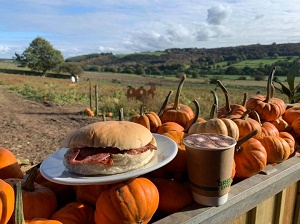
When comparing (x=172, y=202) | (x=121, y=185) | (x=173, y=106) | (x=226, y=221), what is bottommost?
(x=226, y=221)

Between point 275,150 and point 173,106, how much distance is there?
982 mm

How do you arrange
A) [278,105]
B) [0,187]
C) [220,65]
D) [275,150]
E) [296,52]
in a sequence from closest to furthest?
[0,187] < [275,150] < [278,105] < [296,52] < [220,65]

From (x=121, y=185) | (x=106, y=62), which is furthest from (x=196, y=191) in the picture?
(x=106, y=62)

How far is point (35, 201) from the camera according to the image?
1568mm

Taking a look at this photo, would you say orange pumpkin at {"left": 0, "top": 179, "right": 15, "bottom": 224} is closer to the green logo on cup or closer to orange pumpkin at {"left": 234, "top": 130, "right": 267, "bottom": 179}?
the green logo on cup

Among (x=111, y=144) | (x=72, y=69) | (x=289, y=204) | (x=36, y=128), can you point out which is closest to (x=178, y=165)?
(x=111, y=144)

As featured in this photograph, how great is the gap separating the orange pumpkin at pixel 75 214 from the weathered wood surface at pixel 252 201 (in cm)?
38

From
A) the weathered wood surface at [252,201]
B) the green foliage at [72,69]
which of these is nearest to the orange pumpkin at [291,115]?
the weathered wood surface at [252,201]

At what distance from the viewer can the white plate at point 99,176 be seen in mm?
1428

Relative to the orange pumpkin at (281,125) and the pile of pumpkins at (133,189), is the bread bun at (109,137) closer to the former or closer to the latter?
the pile of pumpkins at (133,189)

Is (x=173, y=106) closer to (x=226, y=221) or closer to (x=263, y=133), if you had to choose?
(x=263, y=133)

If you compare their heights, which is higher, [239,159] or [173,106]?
[173,106]

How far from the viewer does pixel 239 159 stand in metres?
2.07

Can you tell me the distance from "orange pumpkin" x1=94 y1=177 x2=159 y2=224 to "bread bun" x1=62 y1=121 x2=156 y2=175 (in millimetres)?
99
